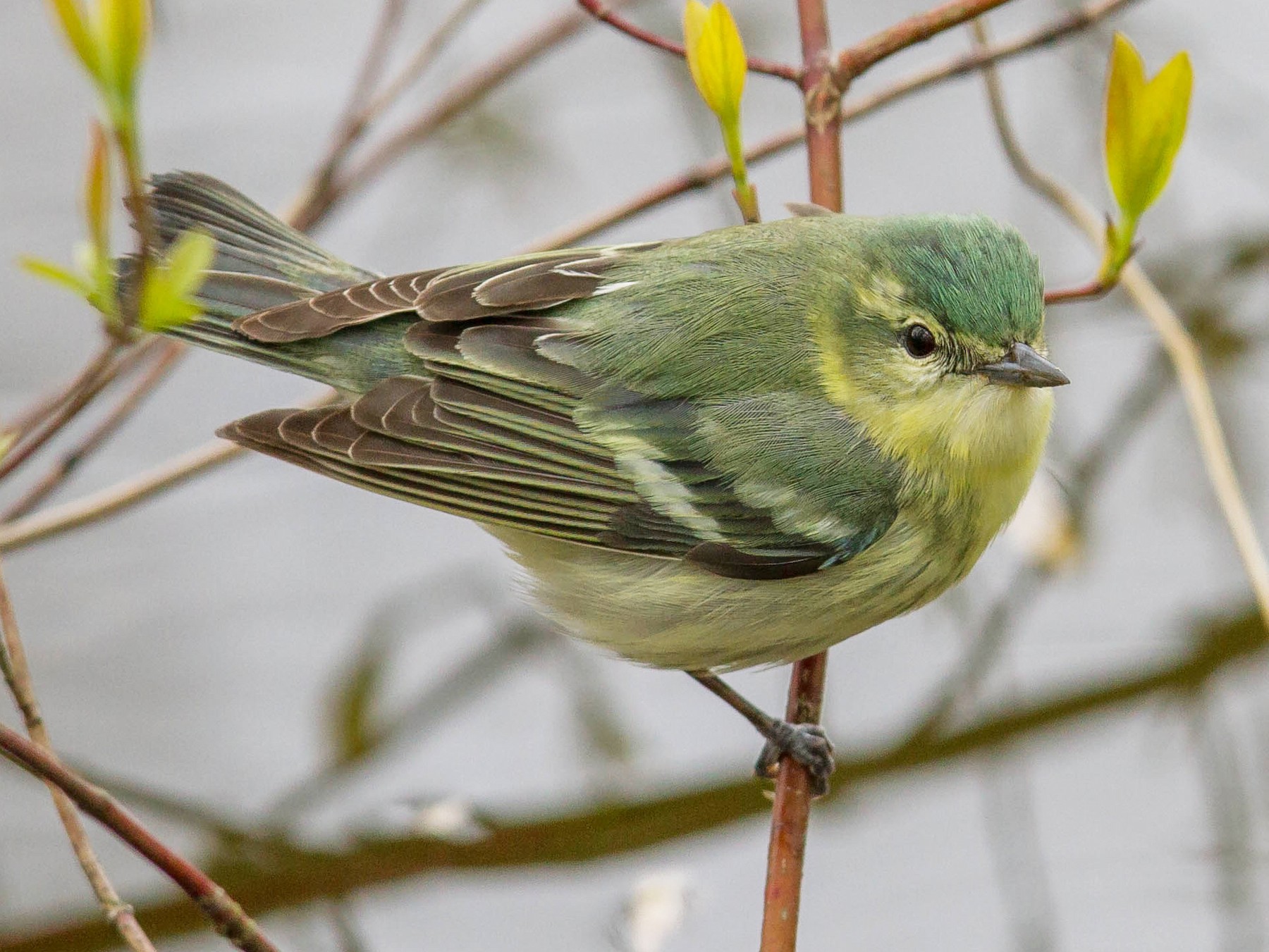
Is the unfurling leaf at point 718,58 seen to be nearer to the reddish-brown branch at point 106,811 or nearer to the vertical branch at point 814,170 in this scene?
the vertical branch at point 814,170

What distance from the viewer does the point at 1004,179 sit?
602 centimetres

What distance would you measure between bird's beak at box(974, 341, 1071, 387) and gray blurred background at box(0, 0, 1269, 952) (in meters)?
1.35

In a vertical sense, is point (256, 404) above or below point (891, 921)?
above

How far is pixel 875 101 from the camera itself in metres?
4.01

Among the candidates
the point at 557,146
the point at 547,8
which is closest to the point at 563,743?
the point at 557,146

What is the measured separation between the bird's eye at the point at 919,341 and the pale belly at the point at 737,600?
364mm

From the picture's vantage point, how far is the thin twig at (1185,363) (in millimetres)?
3594

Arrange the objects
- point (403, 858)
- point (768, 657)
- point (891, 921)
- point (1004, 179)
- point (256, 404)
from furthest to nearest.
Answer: point (1004, 179) < point (256, 404) < point (403, 858) < point (891, 921) < point (768, 657)

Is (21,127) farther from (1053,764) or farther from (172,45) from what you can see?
(1053,764)

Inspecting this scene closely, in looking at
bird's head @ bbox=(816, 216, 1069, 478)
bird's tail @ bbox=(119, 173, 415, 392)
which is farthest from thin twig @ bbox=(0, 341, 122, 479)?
bird's head @ bbox=(816, 216, 1069, 478)

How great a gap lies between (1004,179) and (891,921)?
3236 millimetres

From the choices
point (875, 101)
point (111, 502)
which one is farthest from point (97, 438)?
point (875, 101)

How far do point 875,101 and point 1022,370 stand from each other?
1.32 meters

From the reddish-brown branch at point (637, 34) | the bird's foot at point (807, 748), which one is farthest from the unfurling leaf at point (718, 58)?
the bird's foot at point (807, 748)
